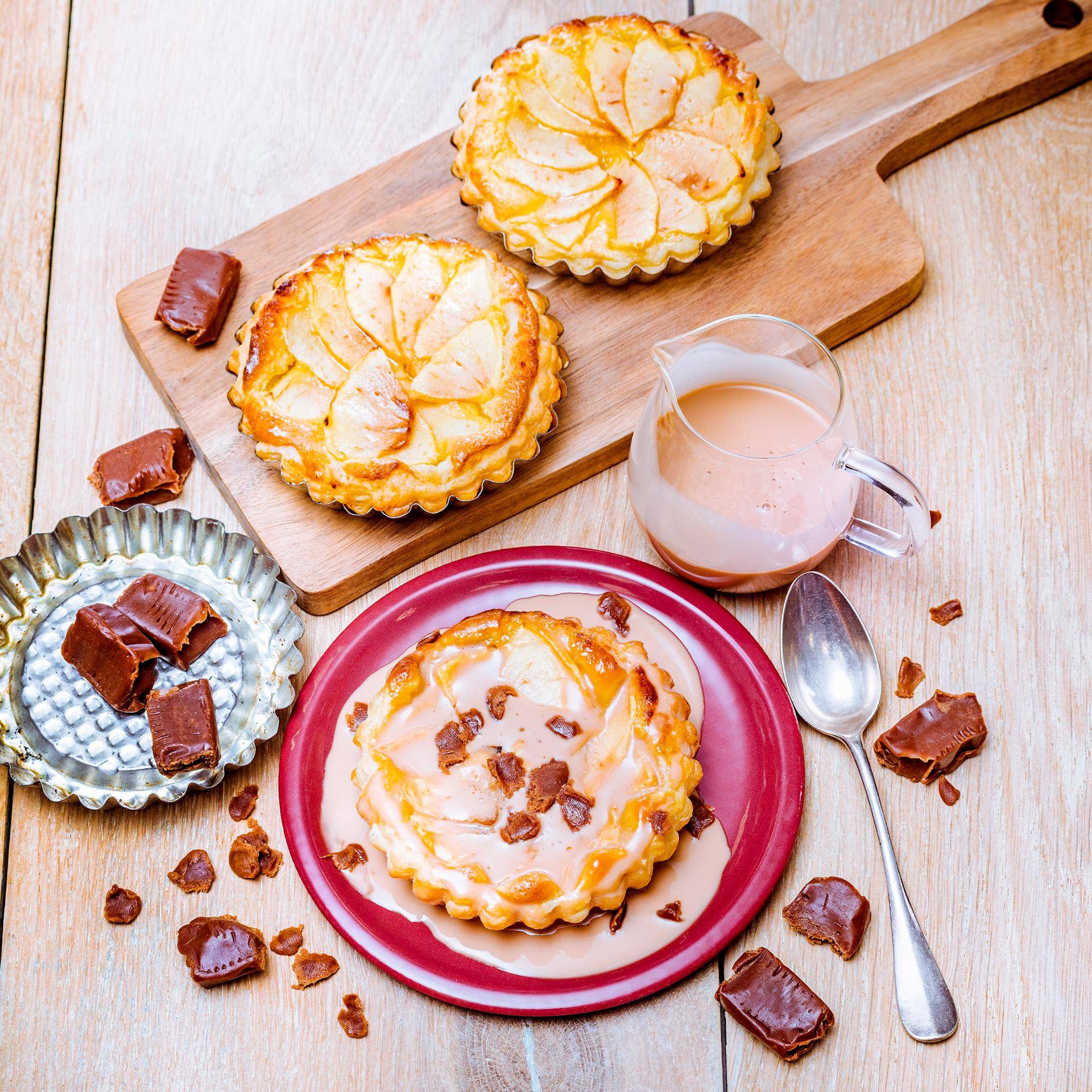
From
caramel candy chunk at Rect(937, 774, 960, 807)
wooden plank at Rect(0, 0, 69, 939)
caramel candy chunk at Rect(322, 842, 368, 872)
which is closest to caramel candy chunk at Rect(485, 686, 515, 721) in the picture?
→ caramel candy chunk at Rect(322, 842, 368, 872)

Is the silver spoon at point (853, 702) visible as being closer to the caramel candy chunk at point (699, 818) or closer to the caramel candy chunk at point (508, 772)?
the caramel candy chunk at point (699, 818)

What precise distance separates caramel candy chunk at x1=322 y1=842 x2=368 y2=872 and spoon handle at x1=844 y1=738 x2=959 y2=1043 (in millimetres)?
981

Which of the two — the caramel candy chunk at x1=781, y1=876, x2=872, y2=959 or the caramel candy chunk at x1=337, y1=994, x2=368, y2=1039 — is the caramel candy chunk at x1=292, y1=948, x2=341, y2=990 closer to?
the caramel candy chunk at x1=337, y1=994, x2=368, y2=1039

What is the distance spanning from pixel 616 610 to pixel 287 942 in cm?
89

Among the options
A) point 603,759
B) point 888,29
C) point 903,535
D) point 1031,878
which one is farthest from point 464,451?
point 888,29

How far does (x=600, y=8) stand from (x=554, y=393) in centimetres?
128

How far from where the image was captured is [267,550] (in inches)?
91.9

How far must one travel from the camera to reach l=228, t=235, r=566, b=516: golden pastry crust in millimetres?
2262

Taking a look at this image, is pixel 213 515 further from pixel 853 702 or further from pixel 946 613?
pixel 946 613

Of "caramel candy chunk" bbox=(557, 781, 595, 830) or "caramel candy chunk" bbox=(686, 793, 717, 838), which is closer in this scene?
"caramel candy chunk" bbox=(557, 781, 595, 830)

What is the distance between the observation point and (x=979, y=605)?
→ 92.1 inches

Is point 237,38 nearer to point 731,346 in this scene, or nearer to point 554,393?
point 554,393

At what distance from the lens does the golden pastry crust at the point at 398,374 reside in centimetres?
226

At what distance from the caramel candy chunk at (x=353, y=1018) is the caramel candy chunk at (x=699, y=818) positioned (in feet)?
2.27
